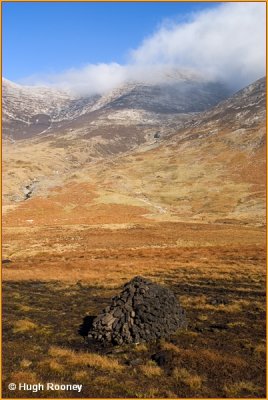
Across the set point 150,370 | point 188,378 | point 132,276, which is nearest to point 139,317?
point 150,370

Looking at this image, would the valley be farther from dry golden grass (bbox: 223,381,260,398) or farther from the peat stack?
the peat stack

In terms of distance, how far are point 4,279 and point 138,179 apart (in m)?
133

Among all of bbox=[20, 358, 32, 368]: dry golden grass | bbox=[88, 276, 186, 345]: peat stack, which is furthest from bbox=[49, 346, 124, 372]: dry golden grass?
bbox=[88, 276, 186, 345]: peat stack

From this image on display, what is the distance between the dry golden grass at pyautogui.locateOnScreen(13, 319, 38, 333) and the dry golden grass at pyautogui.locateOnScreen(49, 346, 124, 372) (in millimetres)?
4671

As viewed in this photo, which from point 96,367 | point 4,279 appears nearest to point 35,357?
point 96,367

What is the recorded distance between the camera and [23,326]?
2716 centimetres

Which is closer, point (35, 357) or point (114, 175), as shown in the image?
point (35, 357)

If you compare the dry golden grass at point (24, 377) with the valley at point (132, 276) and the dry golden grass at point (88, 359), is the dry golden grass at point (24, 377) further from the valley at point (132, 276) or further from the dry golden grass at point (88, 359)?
the dry golden grass at point (88, 359)

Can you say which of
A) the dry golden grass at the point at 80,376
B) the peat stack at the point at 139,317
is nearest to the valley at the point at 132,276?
the dry golden grass at the point at 80,376

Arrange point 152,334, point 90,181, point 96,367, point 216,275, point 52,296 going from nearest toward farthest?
point 96,367
point 152,334
point 52,296
point 216,275
point 90,181

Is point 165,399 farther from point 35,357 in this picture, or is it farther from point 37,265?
point 37,265

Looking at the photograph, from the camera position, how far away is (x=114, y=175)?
589 feet

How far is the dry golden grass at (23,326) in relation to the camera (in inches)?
1049

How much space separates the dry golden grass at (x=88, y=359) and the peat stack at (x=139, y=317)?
2838mm
